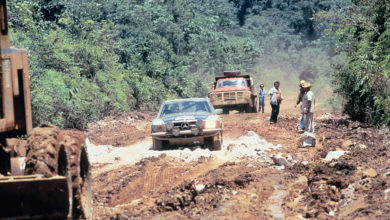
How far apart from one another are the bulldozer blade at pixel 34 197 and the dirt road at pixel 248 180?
181 centimetres

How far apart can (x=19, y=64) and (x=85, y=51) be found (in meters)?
21.1

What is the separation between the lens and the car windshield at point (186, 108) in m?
15.5

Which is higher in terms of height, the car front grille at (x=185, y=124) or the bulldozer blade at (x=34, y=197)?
the bulldozer blade at (x=34, y=197)

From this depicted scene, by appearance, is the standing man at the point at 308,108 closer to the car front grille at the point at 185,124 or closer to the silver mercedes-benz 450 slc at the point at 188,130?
the silver mercedes-benz 450 slc at the point at 188,130

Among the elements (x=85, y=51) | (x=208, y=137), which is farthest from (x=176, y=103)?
(x=85, y=51)

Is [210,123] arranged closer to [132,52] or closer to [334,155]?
[334,155]

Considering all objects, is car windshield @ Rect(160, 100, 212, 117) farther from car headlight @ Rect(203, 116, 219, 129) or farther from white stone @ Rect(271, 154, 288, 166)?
white stone @ Rect(271, 154, 288, 166)

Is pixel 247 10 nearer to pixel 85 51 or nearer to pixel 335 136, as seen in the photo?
pixel 85 51

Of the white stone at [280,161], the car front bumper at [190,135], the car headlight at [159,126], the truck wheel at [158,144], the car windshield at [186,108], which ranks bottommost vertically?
the white stone at [280,161]

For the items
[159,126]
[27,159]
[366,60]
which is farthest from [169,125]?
[27,159]

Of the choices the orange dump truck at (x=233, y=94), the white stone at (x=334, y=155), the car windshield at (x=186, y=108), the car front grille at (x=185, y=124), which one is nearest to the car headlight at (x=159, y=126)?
the car front grille at (x=185, y=124)

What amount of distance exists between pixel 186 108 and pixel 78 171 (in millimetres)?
9034

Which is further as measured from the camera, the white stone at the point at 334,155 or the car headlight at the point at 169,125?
the car headlight at the point at 169,125

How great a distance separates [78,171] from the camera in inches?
264
